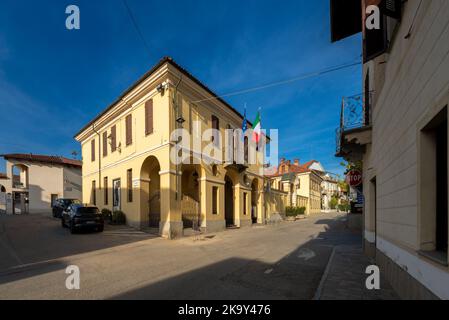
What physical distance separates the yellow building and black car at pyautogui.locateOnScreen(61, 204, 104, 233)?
7.53 ft

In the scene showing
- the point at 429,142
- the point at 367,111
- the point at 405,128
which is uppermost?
the point at 367,111

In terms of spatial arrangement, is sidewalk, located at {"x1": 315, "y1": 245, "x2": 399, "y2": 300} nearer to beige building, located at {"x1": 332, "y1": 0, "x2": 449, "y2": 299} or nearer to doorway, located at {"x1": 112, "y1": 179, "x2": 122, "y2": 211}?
beige building, located at {"x1": 332, "y1": 0, "x2": 449, "y2": 299}

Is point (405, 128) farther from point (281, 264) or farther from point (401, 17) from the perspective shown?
point (281, 264)

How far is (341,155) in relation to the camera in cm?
1104

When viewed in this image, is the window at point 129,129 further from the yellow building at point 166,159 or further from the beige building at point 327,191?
the beige building at point 327,191

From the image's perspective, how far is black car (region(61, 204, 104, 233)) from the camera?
13728 millimetres

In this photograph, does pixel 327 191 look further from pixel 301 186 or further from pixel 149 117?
pixel 149 117

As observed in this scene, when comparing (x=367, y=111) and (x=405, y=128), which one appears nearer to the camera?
(x=405, y=128)

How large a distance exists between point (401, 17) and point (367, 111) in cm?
455

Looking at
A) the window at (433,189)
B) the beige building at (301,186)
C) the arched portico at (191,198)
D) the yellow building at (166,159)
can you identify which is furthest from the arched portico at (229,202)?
the beige building at (301,186)

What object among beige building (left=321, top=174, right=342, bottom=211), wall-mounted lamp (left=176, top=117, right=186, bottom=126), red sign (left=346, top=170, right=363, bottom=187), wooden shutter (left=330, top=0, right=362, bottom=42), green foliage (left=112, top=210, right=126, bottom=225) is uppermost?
wooden shutter (left=330, top=0, right=362, bottom=42)
